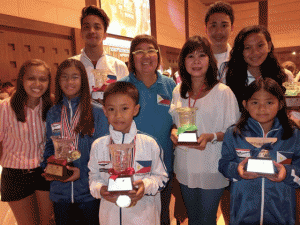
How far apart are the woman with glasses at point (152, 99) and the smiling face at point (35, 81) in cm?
79

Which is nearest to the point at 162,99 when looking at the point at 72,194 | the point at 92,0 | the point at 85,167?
the point at 85,167

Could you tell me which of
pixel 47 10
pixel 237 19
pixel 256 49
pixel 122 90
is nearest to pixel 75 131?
pixel 122 90

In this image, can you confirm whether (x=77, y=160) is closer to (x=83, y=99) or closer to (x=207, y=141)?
(x=83, y=99)

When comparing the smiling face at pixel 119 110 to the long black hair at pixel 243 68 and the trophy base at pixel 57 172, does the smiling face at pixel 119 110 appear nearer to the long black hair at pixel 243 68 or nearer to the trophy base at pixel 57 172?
the trophy base at pixel 57 172

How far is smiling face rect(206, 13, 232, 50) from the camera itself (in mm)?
2889

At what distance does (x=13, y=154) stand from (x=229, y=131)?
72.2 inches

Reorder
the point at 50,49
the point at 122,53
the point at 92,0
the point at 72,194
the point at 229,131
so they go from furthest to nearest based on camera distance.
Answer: the point at 122,53
the point at 92,0
the point at 50,49
the point at 72,194
the point at 229,131

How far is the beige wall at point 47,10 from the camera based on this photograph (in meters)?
4.98

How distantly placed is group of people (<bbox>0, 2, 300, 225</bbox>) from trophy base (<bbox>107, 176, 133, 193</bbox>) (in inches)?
1.6

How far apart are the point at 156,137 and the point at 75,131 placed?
0.70m

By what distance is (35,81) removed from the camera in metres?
2.20

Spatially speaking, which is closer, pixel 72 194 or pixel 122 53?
pixel 72 194

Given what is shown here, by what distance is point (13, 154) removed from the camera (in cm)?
212

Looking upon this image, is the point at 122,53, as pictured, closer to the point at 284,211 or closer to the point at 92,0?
the point at 92,0
